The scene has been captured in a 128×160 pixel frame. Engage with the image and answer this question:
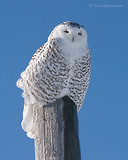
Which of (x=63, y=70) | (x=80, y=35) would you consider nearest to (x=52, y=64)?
(x=63, y=70)

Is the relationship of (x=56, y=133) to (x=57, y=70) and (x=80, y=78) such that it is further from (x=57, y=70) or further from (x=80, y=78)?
(x=80, y=78)

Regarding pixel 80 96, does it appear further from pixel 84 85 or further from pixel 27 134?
pixel 27 134

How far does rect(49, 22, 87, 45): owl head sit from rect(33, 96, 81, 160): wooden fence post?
2.89ft

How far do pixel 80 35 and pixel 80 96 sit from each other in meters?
0.82

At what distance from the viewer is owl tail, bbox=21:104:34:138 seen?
3.68 m

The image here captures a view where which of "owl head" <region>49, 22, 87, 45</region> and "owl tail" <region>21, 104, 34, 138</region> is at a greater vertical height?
"owl head" <region>49, 22, 87, 45</region>

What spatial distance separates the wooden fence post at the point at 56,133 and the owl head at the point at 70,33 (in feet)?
2.89


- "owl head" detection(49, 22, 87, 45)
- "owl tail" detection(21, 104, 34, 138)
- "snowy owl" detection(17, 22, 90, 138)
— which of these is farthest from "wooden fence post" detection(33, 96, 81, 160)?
"owl head" detection(49, 22, 87, 45)

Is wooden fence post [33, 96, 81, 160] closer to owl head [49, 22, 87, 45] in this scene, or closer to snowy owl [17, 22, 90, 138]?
snowy owl [17, 22, 90, 138]

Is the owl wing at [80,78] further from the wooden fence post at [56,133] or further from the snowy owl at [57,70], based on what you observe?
the wooden fence post at [56,133]

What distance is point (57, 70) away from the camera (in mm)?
3479

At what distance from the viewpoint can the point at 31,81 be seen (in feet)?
11.9

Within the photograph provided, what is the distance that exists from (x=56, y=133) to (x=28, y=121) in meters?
0.85

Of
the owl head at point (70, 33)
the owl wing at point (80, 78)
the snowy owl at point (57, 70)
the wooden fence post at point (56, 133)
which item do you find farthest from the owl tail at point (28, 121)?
the owl head at point (70, 33)
